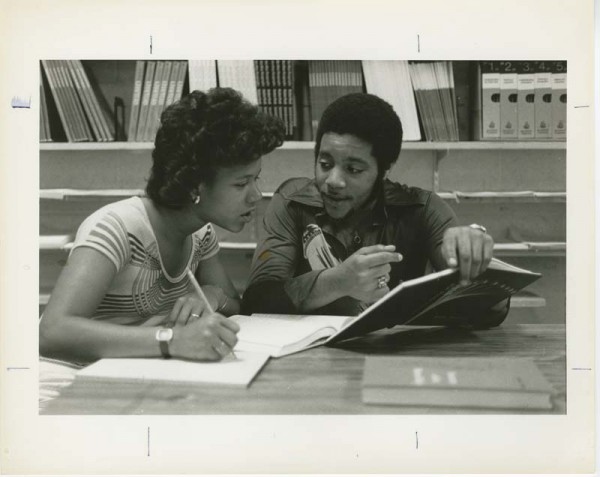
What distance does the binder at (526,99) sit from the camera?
1.43 m

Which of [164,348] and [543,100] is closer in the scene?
[164,348]

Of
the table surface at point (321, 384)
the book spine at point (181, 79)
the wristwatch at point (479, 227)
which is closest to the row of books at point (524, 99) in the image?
the wristwatch at point (479, 227)

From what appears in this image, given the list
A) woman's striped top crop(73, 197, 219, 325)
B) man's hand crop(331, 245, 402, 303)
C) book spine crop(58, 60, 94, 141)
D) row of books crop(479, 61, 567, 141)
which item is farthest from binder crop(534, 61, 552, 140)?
book spine crop(58, 60, 94, 141)

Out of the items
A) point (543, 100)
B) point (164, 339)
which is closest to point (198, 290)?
point (164, 339)

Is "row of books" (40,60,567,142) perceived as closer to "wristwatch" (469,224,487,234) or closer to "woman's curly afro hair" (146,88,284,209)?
"woman's curly afro hair" (146,88,284,209)

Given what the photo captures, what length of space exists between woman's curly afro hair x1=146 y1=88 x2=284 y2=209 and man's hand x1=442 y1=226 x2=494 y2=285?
0.43 meters

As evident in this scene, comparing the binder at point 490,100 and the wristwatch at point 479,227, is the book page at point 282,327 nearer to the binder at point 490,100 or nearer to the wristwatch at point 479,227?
the wristwatch at point 479,227

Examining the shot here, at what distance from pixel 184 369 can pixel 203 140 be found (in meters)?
0.48

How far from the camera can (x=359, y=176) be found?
1.39 metres

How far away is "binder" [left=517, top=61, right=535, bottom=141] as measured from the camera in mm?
1430

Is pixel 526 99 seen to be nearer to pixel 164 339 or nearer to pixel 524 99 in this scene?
pixel 524 99

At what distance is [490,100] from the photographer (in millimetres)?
1435

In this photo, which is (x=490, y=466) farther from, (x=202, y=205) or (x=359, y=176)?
(x=202, y=205)

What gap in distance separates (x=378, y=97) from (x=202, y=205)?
1.48 ft
